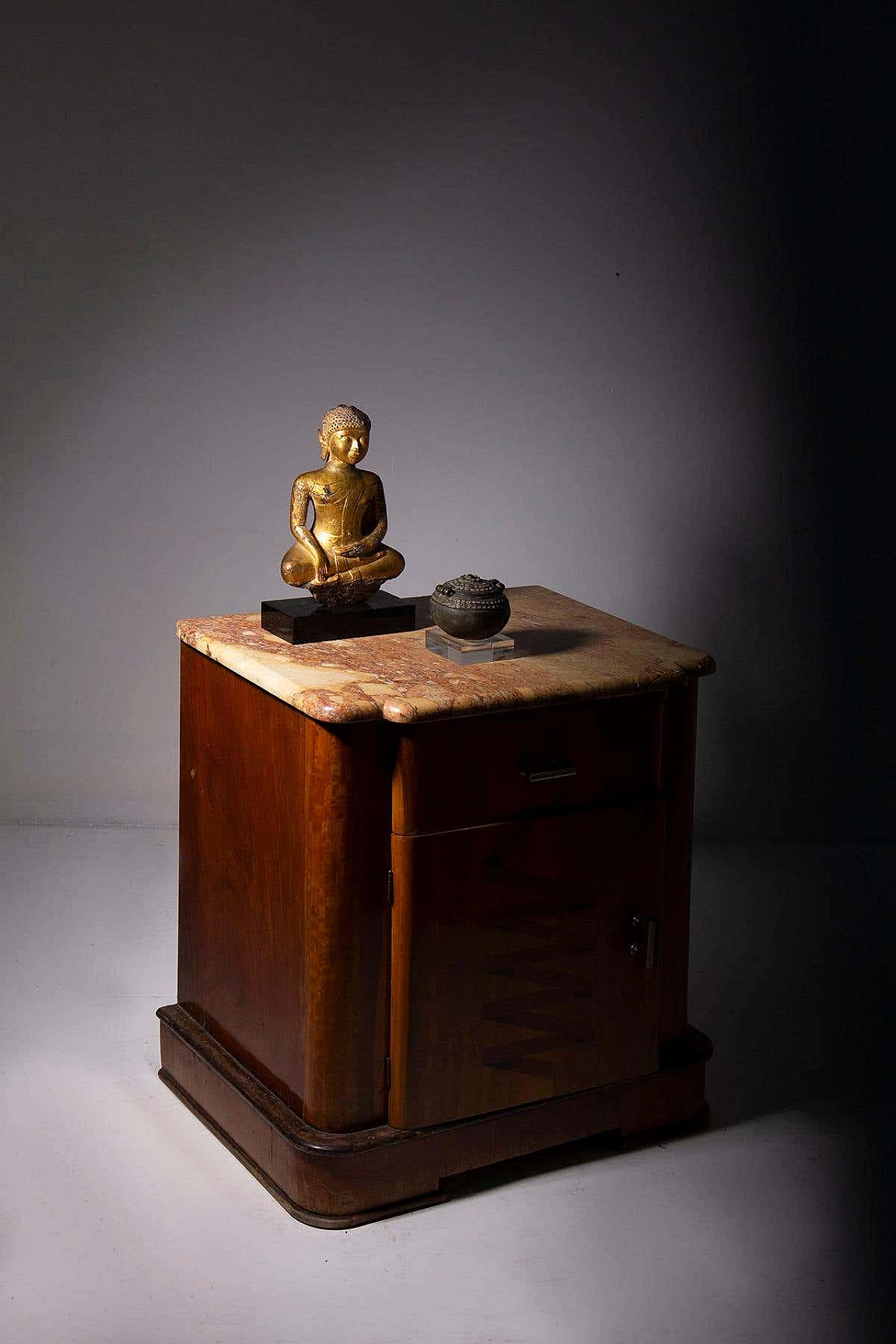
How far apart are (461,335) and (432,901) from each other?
1.54 meters

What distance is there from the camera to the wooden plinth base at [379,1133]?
2189mm

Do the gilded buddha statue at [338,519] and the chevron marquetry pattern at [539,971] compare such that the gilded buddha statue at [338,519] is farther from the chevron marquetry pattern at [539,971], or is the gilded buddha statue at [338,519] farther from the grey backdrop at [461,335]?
the grey backdrop at [461,335]

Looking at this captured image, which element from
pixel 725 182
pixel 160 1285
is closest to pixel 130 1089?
pixel 160 1285

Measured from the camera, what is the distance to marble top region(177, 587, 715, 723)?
2.09 meters

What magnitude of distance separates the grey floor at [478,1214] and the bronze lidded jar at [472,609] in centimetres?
77

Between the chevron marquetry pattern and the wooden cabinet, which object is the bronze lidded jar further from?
the chevron marquetry pattern

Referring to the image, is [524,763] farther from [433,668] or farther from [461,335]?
[461,335]

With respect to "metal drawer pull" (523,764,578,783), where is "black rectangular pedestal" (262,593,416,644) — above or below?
above

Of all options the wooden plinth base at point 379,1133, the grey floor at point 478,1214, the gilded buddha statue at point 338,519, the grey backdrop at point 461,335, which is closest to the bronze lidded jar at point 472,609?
the gilded buddha statue at point 338,519

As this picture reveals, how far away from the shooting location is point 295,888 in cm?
219

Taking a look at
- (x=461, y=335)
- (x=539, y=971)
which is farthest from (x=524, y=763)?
(x=461, y=335)

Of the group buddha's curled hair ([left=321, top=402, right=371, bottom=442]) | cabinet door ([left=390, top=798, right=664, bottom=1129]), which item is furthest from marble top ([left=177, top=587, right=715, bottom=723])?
buddha's curled hair ([left=321, top=402, right=371, bottom=442])

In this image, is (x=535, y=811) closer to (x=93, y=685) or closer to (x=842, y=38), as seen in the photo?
(x=93, y=685)

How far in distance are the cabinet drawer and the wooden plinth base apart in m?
0.42
